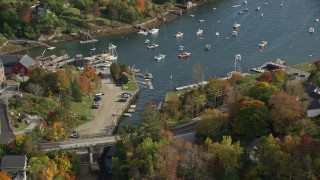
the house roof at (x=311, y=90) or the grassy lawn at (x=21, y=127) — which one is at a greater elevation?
the house roof at (x=311, y=90)

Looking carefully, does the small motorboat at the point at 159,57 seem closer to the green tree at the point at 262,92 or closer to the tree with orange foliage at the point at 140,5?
the tree with orange foliage at the point at 140,5

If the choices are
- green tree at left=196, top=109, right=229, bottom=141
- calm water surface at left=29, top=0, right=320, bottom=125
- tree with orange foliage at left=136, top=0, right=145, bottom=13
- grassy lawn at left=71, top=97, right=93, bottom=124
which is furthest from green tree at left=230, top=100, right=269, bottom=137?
tree with orange foliage at left=136, top=0, right=145, bottom=13

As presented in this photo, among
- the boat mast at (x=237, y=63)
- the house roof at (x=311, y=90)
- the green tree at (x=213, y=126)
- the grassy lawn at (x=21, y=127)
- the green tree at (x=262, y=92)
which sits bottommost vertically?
the boat mast at (x=237, y=63)

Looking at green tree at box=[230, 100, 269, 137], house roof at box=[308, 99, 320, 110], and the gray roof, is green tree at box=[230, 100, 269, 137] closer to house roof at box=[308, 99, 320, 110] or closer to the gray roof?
house roof at box=[308, 99, 320, 110]

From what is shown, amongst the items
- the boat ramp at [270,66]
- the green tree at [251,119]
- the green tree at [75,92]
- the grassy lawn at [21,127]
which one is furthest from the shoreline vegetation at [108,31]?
the green tree at [251,119]

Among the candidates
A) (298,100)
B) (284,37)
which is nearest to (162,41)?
→ (284,37)

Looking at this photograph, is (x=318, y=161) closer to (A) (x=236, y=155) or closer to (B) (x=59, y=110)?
(A) (x=236, y=155)
